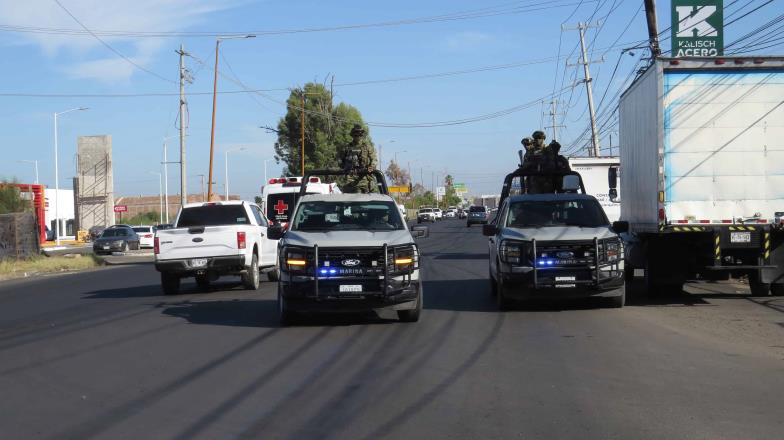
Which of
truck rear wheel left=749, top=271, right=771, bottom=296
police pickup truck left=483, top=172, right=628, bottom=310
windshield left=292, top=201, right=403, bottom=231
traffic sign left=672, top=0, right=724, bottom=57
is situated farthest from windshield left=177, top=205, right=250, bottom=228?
traffic sign left=672, top=0, right=724, bottom=57

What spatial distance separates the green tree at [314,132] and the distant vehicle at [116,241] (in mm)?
Answer: 22393

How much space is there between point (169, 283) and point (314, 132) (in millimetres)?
49457

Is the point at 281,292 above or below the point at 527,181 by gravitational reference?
below

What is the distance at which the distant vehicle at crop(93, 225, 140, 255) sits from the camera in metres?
43.2

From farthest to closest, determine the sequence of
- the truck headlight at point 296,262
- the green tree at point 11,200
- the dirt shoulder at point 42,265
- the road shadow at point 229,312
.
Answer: the green tree at point 11,200 → the dirt shoulder at point 42,265 → the road shadow at point 229,312 → the truck headlight at point 296,262

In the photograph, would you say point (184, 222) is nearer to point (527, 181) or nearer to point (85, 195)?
point (527, 181)

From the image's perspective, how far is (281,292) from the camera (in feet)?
41.5

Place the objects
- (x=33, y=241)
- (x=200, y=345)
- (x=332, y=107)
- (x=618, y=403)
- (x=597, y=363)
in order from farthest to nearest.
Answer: (x=332, y=107) → (x=33, y=241) → (x=200, y=345) → (x=597, y=363) → (x=618, y=403)

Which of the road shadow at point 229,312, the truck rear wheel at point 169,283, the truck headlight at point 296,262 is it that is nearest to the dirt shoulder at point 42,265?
the truck rear wheel at point 169,283

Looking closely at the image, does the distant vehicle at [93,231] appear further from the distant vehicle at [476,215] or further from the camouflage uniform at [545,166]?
the camouflage uniform at [545,166]

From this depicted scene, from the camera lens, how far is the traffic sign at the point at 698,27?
25.2m

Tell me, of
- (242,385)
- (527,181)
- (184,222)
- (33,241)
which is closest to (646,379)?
(242,385)

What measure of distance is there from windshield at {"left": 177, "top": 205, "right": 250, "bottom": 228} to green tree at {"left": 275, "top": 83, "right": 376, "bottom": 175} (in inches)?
1803

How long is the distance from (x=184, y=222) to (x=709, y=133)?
36.9ft
